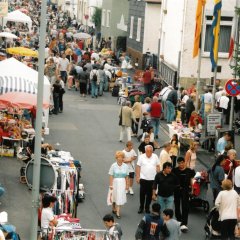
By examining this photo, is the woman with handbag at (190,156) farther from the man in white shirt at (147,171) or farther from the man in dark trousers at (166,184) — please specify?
the man in dark trousers at (166,184)

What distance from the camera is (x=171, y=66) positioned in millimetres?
41406

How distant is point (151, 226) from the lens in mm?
14445

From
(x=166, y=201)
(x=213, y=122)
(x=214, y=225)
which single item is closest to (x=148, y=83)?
(x=213, y=122)

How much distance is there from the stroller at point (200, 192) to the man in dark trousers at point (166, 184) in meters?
1.67

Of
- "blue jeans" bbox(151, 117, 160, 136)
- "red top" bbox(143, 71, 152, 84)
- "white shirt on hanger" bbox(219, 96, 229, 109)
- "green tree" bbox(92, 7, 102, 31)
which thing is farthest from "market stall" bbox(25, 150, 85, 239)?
"green tree" bbox(92, 7, 102, 31)

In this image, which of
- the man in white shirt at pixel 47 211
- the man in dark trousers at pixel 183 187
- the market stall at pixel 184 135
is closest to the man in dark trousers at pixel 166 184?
the man in dark trousers at pixel 183 187

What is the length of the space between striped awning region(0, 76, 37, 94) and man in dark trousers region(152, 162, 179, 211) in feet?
18.1

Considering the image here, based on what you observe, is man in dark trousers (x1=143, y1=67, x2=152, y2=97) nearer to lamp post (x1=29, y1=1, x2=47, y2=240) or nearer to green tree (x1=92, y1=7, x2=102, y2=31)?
lamp post (x1=29, y1=1, x2=47, y2=240)

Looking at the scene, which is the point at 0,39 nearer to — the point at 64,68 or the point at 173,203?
the point at 64,68

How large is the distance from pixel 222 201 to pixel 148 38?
34.6 m

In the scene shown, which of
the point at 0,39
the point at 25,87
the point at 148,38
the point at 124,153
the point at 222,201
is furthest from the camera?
the point at 0,39

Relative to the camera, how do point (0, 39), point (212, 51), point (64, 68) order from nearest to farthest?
point (212, 51), point (64, 68), point (0, 39)

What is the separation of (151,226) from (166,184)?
2820mm

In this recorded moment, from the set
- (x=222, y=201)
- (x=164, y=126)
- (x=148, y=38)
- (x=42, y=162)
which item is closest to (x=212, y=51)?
(x=164, y=126)
